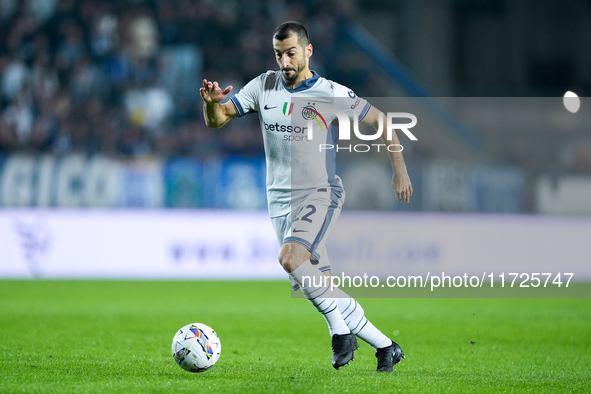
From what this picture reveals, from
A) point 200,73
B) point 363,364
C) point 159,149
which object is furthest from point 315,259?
point 200,73

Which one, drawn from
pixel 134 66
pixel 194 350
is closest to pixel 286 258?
pixel 194 350

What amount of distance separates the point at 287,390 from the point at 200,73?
1281 cm

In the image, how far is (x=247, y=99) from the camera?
231 inches

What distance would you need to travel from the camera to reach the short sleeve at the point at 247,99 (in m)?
5.83

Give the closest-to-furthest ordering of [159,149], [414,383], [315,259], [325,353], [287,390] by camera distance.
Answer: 1. [287,390]
2. [414,383]
3. [315,259]
4. [325,353]
5. [159,149]

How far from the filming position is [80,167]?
45.4 ft

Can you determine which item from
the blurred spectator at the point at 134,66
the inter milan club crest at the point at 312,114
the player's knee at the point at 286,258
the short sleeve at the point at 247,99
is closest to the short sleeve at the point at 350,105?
the inter milan club crest at the point at 312,114

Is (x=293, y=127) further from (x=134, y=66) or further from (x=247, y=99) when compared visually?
(x=134, y=66)

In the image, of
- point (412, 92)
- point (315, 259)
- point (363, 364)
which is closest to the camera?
point (315, 259)

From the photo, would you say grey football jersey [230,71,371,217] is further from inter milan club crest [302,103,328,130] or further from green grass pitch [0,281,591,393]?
green grass pitch [0,281,591,393]

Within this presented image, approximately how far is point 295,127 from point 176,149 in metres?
9.91

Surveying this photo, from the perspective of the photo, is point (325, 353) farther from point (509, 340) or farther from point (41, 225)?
point (41, 225)

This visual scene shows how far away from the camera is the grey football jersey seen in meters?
5.76

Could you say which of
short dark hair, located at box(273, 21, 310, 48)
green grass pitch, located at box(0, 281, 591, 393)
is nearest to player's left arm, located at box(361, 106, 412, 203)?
short dark hair, located at box(273, 21, 310, 48)
